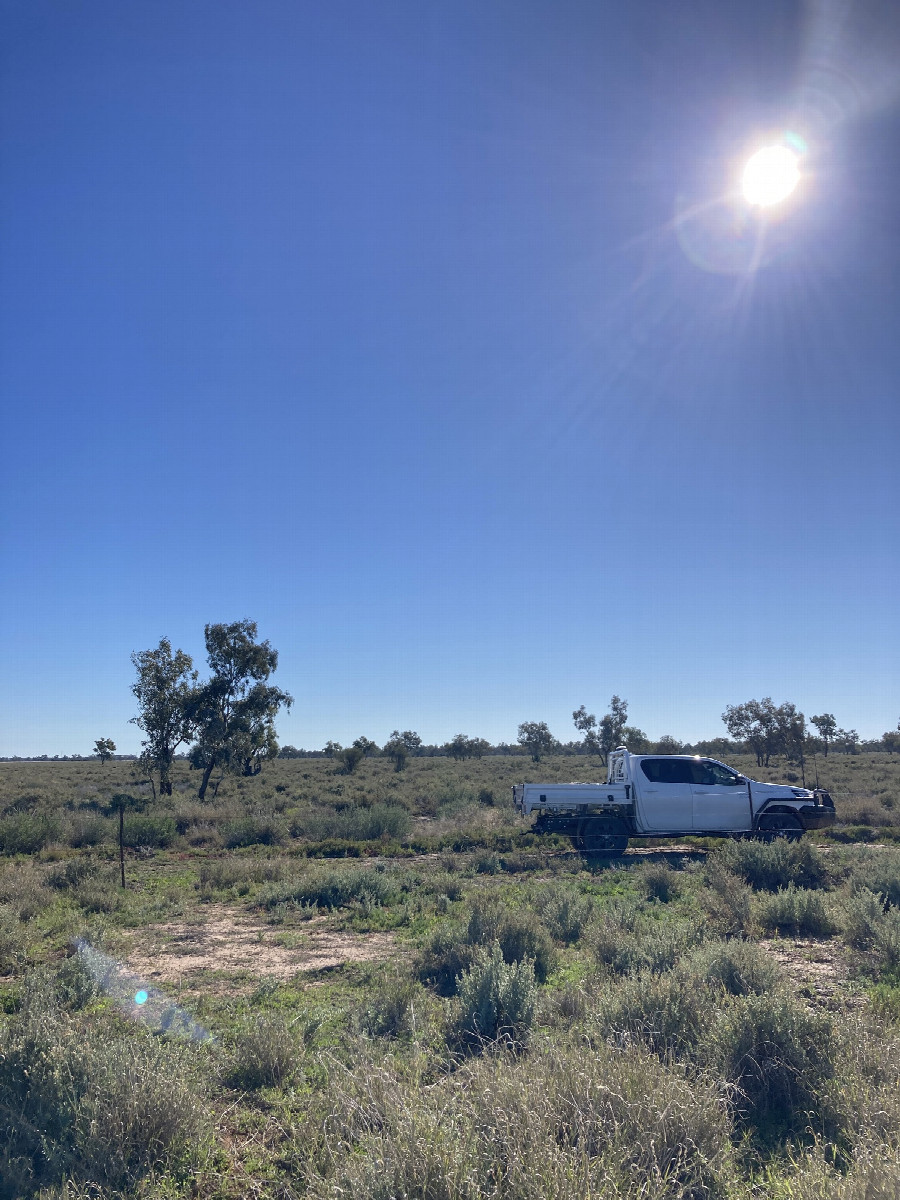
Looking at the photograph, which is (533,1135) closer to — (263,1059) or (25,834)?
(263,1059)

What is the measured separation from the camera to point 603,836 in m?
15.5

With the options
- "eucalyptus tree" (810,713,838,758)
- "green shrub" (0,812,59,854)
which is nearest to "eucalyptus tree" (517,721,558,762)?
"eucalyptus tree" (810,713,838,758)

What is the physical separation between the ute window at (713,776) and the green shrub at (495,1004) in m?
10.7

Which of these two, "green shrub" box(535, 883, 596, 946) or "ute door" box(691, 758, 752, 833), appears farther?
"ute door" box(691, 758, 752, 833)

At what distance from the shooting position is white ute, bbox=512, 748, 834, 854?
15.3m

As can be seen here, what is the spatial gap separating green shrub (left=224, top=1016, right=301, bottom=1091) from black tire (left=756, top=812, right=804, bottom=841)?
12.9m

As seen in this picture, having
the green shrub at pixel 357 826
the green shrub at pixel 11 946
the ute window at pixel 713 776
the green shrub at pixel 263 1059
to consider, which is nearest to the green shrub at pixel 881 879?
the ute window at pixel 713 776

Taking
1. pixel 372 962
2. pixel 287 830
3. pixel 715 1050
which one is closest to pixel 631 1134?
pixel 715 1050

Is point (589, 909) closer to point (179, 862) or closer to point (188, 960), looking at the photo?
point (188, 960)

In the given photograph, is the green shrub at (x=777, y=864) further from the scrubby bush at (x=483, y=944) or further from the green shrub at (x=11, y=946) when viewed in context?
the green shrub at (x=11, y=946)

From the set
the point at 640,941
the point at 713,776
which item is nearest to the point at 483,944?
the point at 640,941

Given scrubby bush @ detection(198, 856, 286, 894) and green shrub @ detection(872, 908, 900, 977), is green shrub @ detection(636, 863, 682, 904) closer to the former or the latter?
green shrub @ detection(872, 908, 900, 977)

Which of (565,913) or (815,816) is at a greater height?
(815,816)

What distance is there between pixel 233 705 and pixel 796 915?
2687 cm
